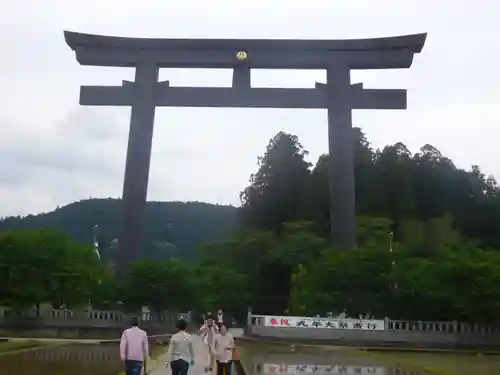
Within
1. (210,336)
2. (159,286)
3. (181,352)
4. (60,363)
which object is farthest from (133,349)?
(159,286)

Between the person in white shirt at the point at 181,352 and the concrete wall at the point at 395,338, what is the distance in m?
18.1

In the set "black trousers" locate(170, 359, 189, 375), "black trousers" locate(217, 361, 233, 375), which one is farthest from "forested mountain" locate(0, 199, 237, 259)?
"black trousers" locate(170, 359, 189, 375)

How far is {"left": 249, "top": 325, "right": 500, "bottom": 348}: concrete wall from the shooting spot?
2602 centimetres

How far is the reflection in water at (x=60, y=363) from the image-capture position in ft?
41.0

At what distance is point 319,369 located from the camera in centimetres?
1410

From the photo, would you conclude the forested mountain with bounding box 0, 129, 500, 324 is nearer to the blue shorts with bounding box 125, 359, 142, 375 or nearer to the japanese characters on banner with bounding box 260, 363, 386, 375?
the japanese characters on banner with bounding box 260, 363, 386, 375

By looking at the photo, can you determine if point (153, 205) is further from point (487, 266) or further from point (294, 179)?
point (487, 266)

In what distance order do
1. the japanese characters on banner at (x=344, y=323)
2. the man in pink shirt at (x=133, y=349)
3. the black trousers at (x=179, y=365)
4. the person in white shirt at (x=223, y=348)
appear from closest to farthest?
the man in pink shirt at (x=133, y=349)
the black trousers at (x=179, y=365)
the person in white shirt at (x=223, y=348)
the japanese characters on banner at (x=344, y=323)

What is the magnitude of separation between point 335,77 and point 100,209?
35710 mm

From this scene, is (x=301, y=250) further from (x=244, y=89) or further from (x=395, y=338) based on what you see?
(x=244, y=89)

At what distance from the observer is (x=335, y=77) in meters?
28.0

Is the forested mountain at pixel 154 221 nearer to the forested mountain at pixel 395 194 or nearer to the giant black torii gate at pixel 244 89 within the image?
the forested mountain at pixel 395 194

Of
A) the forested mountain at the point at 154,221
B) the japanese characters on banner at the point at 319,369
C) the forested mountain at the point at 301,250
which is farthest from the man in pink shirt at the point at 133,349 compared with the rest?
the forested mountain at the point at 154,221

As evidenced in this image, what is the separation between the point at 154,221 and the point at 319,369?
46491 mm
